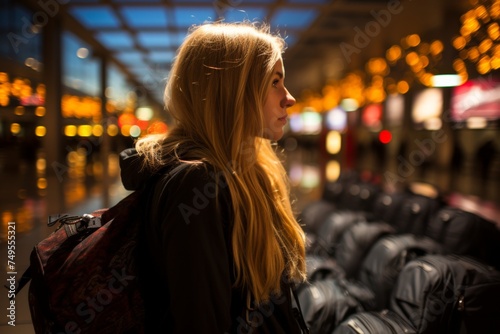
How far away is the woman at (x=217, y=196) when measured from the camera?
0.97 metres

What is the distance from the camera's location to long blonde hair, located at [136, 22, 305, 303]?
112cm

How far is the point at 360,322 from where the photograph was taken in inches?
77.2

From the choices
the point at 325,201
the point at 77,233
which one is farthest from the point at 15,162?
the point at 325,201

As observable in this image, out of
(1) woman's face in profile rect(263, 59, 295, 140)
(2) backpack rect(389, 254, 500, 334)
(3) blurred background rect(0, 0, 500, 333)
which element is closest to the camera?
(1) woman's face in profile rect(263, 59, 295, 140)

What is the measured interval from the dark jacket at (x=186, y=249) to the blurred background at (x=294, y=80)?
1.99 feet

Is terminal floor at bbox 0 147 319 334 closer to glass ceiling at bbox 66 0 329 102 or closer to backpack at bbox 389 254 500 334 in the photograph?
backpack at bbox 389 254 500 334

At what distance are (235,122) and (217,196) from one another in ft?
0.79

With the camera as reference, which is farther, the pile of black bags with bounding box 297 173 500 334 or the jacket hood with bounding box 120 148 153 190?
the pile of black bags with bounding box 297 173 500 334

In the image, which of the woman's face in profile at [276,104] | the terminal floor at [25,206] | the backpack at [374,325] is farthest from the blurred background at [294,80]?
the backpack at [374,325]

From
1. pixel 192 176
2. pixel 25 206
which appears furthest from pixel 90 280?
pixel 25 206

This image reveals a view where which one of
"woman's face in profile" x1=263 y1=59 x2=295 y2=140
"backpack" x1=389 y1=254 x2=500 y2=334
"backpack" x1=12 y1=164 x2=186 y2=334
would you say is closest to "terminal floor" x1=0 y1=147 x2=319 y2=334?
"backpack" x1=12 y1=164 x2=186 y2=334

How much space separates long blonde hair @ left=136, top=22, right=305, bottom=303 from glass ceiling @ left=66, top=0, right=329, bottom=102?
473cm

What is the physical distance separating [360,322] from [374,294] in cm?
75

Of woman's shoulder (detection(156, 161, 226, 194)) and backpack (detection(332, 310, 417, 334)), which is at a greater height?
woman's shoulder (detection(156, 161, 226, 194))
